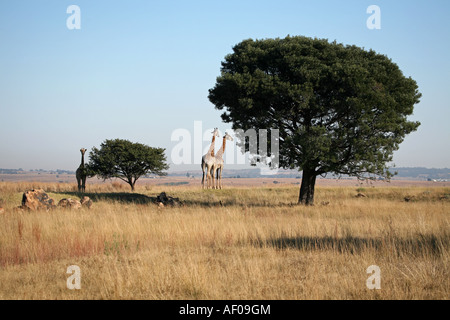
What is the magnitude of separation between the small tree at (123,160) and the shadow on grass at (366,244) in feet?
93.0

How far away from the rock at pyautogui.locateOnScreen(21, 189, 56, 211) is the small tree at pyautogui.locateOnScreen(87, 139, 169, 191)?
63.2ft

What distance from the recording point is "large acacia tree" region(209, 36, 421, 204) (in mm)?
19438

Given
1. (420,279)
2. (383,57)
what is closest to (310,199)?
(383,57)

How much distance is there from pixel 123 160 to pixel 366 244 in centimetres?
3115

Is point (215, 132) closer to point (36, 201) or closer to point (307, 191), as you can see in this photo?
point (307, 191)

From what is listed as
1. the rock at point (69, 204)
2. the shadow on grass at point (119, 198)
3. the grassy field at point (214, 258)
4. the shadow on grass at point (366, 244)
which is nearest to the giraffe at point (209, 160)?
the shadow on grass at point (119, 198)

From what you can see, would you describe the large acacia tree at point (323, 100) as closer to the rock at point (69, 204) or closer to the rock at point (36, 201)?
the rock at point (69, 204)

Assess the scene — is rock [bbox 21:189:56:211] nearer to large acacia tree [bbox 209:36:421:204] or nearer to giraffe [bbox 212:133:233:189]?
large acacia tree [bbox 209:36:421:204]

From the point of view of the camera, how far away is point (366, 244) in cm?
1017

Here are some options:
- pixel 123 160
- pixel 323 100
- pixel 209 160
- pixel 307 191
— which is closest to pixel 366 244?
pixel 323 100

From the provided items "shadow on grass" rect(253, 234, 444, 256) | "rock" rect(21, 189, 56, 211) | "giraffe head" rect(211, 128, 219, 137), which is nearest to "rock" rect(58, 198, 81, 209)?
"rock" rect(21, 189, 56, 211)

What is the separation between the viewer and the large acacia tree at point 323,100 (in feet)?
63.8

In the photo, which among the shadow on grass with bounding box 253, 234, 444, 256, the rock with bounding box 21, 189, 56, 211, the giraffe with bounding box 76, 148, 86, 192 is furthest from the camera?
the giraffe with bounding box 76, 148, 86, 192
